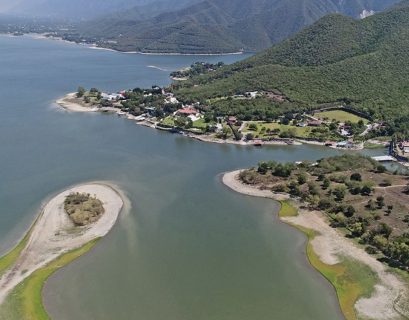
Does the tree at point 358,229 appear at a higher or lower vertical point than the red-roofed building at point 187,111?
lower

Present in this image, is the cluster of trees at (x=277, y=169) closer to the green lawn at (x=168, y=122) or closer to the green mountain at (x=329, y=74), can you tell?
the green mountain at (x=329, y=74)

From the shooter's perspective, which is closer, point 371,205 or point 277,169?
point 371,205

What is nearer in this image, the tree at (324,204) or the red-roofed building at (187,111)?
the tree at (324,204)

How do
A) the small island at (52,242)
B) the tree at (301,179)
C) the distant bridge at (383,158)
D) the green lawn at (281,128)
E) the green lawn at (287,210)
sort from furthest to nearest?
the green lawn at (281,128), the distant bridge at (383,158), the tree at (301,179), the green lawn at (287,210), the small island at (52,242)

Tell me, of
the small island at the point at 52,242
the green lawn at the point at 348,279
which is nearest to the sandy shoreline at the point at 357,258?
the green lawn at the point at 348,279

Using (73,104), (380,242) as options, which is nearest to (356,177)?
(380,242)

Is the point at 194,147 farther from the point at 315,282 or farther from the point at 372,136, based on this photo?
the point at 315,282

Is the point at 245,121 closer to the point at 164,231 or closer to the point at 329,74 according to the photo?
the point at 329,74

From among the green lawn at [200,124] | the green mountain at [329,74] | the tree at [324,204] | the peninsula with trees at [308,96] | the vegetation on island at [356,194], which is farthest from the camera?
the green mountain at [329,74]
